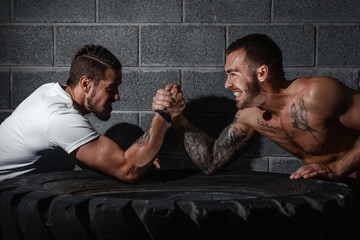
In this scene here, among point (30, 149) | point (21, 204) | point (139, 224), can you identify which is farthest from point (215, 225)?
point (30, 149)

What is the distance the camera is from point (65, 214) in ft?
5.37

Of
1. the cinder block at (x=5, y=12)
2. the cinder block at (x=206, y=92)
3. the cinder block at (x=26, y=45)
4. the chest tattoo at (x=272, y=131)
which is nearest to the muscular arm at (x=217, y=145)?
the chest tattoo at (x=272, y=131)

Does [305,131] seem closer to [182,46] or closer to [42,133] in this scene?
[182,46]

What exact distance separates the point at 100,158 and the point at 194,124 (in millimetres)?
989

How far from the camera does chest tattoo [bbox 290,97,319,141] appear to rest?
2.56 meters

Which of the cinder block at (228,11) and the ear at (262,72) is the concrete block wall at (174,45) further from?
the ear at (262,72)

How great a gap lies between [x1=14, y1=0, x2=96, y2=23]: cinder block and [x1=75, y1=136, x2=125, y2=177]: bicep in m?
1.15

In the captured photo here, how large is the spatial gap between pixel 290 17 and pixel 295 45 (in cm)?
17

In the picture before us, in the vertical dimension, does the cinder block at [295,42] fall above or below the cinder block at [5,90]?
above

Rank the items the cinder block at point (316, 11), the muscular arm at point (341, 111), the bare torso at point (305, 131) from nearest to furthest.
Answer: the muscular arm at point (341, 111) < the bare torso at point (305, 131) < the cinder block at point (316, 11)

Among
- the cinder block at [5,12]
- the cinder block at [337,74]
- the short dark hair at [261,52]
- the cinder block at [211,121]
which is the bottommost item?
the cinder block at [211,121]

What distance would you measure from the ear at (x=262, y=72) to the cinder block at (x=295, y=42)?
0.60 meters

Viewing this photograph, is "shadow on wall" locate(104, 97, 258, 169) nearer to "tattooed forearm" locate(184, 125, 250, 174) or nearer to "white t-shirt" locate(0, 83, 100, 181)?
"tattooed forearm" locate(184, 125, 250, 174)

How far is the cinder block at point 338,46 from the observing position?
10.6 feet
